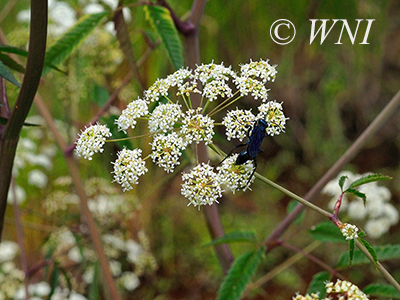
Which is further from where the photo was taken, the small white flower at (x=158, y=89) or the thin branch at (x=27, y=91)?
the small white flower at (x=158, y=89)

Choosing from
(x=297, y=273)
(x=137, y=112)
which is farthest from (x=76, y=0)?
(x=297, y=273)

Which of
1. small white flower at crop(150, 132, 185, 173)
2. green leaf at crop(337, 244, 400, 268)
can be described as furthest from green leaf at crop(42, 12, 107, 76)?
green leaf at crop(337, 244, 400, 268)

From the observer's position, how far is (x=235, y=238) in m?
1.12

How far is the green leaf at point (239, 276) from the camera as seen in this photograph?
104cm

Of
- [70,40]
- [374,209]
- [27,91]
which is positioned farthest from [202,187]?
[374,209]

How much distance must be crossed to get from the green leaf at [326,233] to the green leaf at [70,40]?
0.77 metres

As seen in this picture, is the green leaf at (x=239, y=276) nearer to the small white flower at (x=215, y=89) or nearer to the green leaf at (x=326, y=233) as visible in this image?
the green leaf at (x=326, y=233)

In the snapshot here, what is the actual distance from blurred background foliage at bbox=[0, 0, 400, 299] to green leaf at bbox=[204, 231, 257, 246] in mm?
811

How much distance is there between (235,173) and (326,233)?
54 centimetres

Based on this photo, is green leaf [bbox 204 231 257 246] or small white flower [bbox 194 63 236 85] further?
green leaf [bbox 204 231 257 246]

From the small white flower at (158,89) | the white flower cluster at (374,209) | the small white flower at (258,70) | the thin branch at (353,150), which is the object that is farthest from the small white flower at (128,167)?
the white flower cluster at (374,209)

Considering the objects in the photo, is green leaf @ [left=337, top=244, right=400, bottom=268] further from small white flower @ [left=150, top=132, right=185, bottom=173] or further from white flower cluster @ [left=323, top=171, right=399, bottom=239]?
white flower cluster @ [left=323, top=171, right=399, bottom=239]

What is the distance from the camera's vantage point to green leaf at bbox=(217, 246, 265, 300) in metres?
1.04

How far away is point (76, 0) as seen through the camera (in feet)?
6.13
